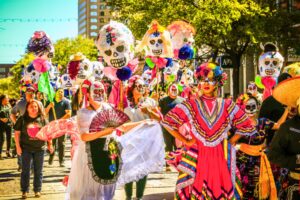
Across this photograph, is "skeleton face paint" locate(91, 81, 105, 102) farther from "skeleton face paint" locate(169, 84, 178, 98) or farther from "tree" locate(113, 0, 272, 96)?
"tree" locate(113, 0, 272, 96)

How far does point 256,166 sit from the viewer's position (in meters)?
6.59

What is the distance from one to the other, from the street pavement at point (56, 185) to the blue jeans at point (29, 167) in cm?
23

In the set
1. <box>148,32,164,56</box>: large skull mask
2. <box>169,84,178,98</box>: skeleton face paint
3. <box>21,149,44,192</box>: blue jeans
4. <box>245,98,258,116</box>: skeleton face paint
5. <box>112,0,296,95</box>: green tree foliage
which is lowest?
<box>21,149,44,192</box>: blue jeans

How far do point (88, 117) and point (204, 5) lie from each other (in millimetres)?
16344

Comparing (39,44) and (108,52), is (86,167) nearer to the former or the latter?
(108,52)

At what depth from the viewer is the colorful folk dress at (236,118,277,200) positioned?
6.33m

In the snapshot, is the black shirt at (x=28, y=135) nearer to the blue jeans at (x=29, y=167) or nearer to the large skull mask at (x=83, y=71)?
the blue jeans at (x=29, y=167)

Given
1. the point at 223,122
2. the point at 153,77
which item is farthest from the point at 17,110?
the point at 223,122

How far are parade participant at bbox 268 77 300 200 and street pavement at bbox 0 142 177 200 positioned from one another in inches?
153

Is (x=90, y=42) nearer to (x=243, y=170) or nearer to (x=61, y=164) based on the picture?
(x=61, y=164)

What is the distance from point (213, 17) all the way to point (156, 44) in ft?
38.9

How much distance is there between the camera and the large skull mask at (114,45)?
7664mm

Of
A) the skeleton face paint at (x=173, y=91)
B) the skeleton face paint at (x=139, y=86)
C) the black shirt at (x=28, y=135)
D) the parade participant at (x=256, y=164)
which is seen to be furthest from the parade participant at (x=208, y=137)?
the skeleton face paint at (x=173, y=91)

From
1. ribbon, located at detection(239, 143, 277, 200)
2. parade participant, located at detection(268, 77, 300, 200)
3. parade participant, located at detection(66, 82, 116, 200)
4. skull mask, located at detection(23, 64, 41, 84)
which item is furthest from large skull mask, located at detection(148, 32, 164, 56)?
parade participant, located at detection(268, 77, 300, 200)
